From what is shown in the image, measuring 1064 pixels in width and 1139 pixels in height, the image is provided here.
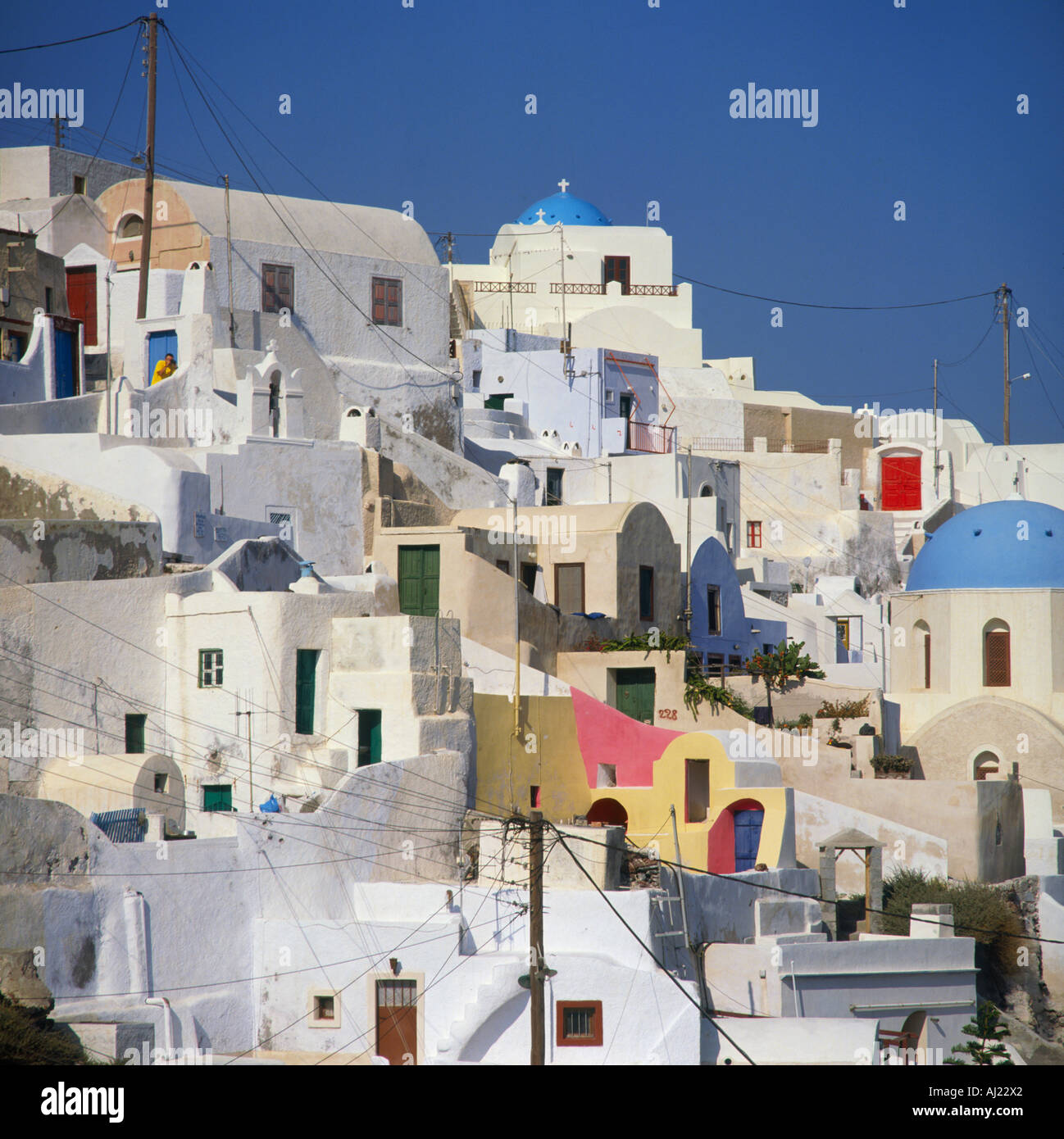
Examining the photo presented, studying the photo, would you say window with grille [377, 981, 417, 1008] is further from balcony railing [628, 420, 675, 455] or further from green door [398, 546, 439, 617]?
balcony railing [628, 420, 675, 455]

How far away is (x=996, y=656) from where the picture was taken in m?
34.6

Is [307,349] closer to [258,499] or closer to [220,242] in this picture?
[220,242]

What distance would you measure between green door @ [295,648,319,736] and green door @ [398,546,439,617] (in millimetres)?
5073

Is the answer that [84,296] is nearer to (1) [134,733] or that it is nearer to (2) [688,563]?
(2) [688,563]

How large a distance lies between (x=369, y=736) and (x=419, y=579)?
229 inches

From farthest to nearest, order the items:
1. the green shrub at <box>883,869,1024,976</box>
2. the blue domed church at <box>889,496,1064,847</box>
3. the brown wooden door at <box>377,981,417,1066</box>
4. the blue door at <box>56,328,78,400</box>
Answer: the blue domed church at <box>889,496,1064,847</box> < the blue door at <box>56,328,78,400</box> < the green shrub at <box>883,869,1024,976</box> < the brown wooden door at <box>377,981,417,1066</box>

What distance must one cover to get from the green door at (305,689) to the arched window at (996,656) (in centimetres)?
1477

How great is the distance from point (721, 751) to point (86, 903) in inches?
383

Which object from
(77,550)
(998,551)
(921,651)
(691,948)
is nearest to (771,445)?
(921,651)

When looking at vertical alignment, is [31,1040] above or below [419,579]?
below

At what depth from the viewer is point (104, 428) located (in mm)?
31188

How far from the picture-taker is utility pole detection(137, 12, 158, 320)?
116ft

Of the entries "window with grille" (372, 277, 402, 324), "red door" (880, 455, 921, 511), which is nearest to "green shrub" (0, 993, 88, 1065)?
"window with grille" (372, 277, 402, 324)

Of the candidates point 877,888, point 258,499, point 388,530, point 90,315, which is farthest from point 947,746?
point 90,315
